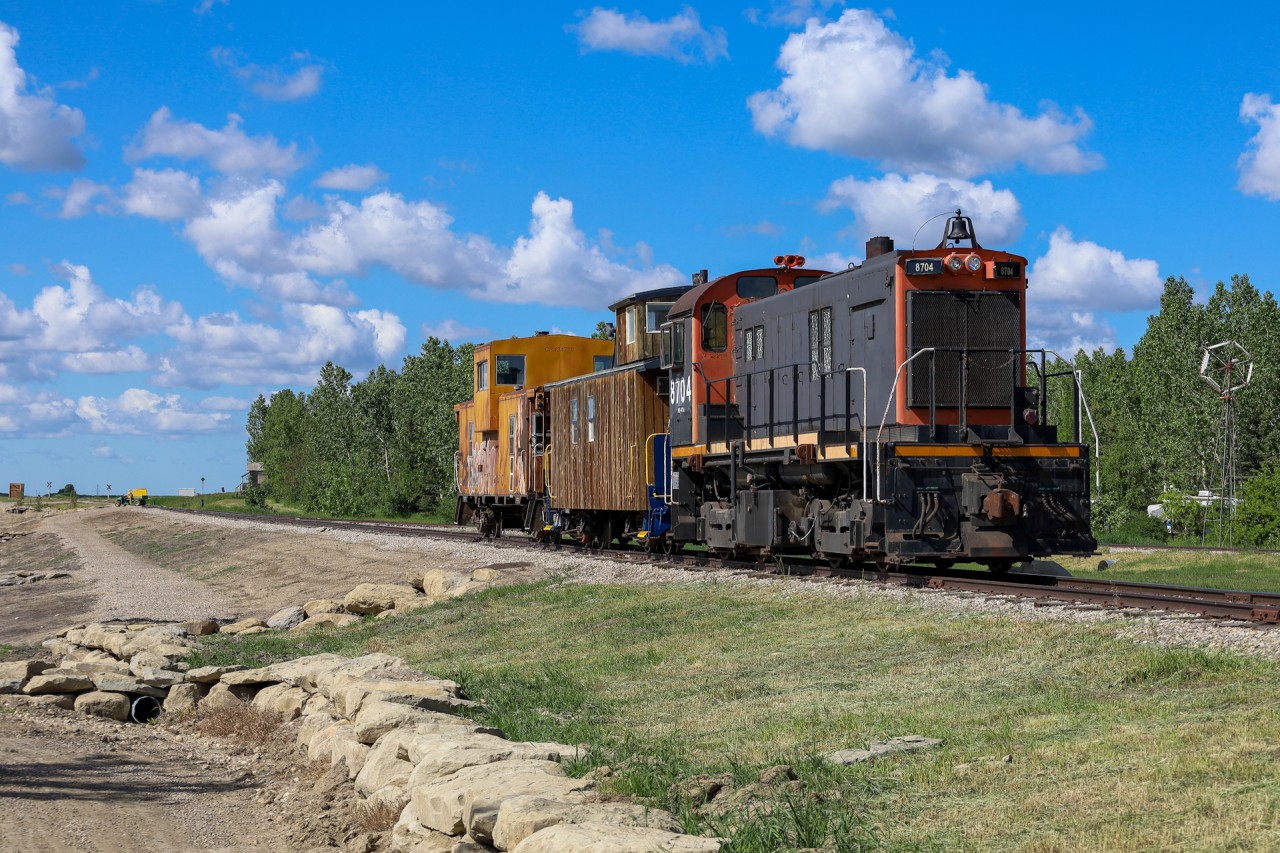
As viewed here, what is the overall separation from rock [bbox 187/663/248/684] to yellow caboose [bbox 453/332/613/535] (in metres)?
14.4

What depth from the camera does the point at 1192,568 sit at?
941 inches

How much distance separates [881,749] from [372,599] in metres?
15.9

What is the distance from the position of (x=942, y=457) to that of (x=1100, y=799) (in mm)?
9728

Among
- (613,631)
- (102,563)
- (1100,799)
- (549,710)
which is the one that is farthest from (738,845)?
(102,563)

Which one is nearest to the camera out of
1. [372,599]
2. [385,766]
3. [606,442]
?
[385,766]

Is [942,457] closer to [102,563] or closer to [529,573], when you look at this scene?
[529,573]

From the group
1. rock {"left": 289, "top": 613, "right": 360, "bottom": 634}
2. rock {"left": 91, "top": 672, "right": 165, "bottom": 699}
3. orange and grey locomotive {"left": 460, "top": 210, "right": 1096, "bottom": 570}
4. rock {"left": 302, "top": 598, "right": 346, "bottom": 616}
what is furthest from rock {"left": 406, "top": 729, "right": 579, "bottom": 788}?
rock {"left": 302, "top": 598, "right": 346, "bottom": 616}

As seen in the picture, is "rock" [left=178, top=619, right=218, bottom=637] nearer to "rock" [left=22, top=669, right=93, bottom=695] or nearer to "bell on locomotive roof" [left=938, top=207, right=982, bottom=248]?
"rock" [left=22, top=669, right=93, bottom=695]

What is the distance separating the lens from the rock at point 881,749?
780cm

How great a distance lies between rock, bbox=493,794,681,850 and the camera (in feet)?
22.3

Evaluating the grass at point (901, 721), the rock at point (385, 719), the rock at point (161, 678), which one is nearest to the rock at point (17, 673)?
the rock at point (161, 678)

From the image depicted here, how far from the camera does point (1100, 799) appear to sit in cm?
628

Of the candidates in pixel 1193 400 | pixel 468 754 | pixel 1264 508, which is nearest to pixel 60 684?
pixel 468 754

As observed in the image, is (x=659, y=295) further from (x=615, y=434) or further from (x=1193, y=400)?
(x=1193, y=400)
